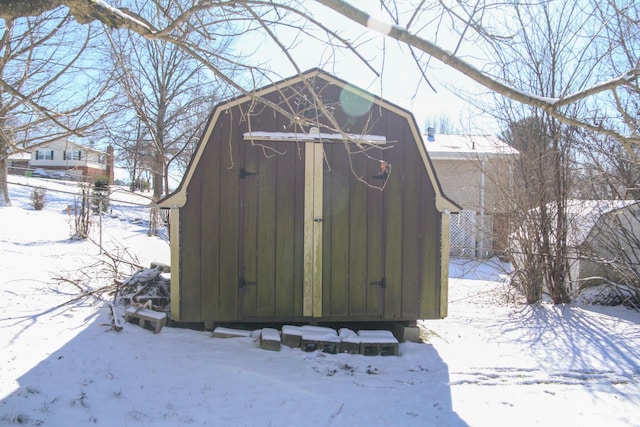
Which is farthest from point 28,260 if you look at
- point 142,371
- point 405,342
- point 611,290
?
point 611,290

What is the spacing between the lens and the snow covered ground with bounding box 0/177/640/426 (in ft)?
11.1

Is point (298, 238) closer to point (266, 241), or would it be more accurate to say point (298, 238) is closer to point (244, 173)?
point (266, 241)

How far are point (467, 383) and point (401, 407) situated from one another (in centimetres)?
99

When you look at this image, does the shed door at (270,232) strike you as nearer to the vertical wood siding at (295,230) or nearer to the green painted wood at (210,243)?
the vertical wood siding at (295,230)

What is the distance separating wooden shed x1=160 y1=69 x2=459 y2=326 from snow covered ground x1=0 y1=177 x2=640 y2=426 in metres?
0.61

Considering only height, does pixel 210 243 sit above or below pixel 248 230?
below

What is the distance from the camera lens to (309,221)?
548 cm

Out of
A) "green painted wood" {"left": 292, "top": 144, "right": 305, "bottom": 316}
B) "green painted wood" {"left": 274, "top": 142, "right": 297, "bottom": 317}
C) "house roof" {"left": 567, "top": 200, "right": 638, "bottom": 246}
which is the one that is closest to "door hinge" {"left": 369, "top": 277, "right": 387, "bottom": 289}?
"green painted wood" {"left": 292, "top": 144, "right": 305, "bottom": 316}

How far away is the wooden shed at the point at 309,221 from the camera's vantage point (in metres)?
5.38

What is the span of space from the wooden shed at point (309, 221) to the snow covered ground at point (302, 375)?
610 mm

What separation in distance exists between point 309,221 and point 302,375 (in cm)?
193

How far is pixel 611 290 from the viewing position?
752 centimetres

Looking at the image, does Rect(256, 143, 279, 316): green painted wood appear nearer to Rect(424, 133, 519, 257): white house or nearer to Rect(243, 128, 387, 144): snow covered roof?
Rect(243, 128, 387, 144): snow covered roof

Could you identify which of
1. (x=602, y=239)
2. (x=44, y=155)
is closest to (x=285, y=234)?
(x=602, y=239)
